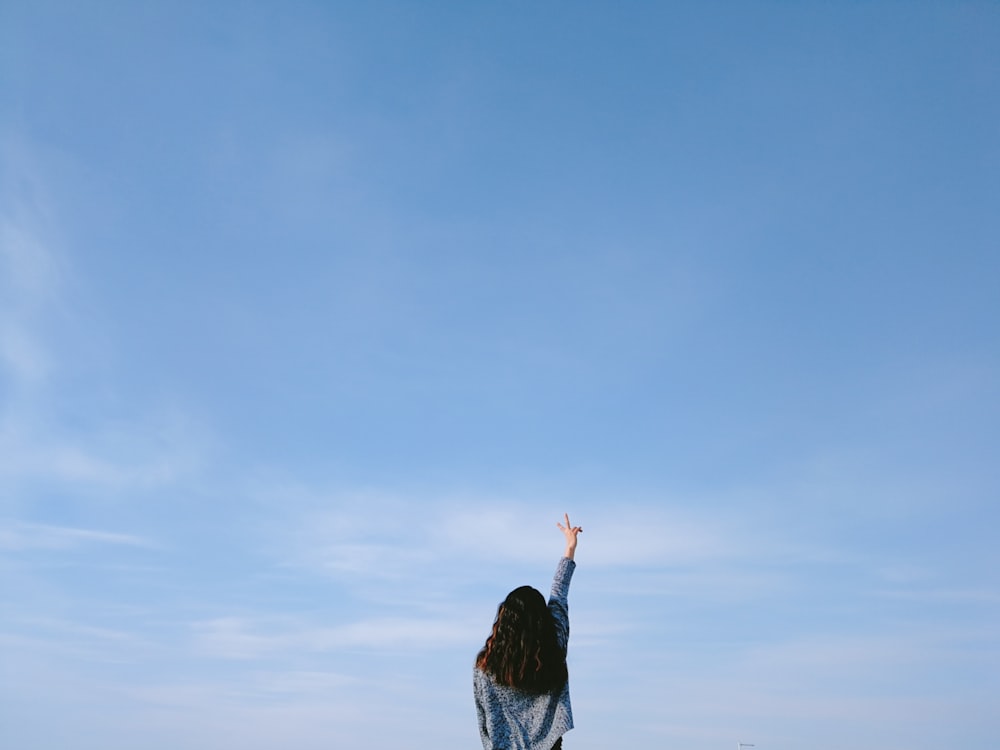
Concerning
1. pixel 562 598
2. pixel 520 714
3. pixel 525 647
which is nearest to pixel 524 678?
pixel 525 647

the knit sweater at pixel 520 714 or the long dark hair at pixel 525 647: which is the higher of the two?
the long dark hair at pixel 525 647

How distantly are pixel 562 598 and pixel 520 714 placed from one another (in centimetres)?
106

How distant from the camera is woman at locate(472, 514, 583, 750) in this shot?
320 inches

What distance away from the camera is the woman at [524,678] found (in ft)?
26.7

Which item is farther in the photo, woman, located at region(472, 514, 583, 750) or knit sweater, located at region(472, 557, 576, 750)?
knit sweater, located at region(472, 557, 576, 750)

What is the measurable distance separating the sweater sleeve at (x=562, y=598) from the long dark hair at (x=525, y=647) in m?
0.13

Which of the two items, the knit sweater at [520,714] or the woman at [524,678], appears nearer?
the woman at [524,678]

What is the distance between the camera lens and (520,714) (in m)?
8.31

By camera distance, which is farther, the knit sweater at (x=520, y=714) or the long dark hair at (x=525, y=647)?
the knit sweater at (x=520, y=714)

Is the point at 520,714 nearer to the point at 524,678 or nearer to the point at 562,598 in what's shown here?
the point at 524,678

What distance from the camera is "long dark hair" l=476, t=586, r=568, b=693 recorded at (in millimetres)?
8117

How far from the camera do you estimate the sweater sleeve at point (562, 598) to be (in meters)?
8.36

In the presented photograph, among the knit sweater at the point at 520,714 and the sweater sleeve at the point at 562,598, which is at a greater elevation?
the sweater sleeve at the point at 562,598

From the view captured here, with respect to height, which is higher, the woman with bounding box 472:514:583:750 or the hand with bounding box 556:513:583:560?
the hand with bounding box 556:513:583:560
